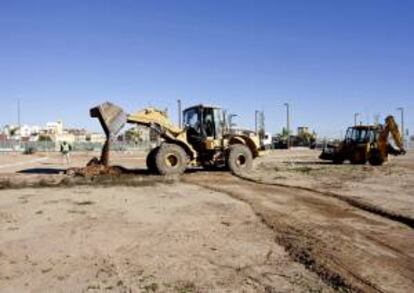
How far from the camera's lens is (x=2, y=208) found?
1188 centimetres

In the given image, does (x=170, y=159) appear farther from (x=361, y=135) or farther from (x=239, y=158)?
(x=361, y=135)

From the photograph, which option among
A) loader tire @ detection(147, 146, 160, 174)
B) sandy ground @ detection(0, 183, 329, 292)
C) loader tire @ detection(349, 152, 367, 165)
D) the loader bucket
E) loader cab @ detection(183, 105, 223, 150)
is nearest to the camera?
sandy ground @ detection(0, 183, 329, 292)

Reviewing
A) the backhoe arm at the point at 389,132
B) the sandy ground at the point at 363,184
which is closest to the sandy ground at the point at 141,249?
the sandy ground at the point at 363,184

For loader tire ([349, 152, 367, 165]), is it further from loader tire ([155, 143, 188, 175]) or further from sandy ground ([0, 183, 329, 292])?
sandy ground ([0, 183, 329, 292])

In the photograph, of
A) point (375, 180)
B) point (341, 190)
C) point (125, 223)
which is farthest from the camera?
point (375, 180)

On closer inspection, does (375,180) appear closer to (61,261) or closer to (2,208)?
(2,208)

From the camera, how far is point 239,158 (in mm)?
22016

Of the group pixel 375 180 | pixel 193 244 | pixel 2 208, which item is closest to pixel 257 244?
pixel 193 244

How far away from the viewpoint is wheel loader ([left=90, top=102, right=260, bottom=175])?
66.9 ft

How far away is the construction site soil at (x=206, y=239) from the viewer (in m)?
6.13

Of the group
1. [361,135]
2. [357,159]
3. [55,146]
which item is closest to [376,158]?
[357,159]

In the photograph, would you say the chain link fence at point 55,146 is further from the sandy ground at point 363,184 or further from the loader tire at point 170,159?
the sandy ground at point 363,184

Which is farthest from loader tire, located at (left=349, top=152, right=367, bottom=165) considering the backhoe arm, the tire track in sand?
the tire track in sand

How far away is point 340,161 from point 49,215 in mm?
22332
